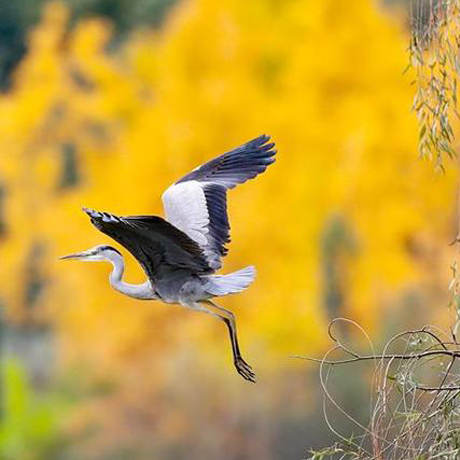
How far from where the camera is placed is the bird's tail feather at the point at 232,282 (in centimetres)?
629

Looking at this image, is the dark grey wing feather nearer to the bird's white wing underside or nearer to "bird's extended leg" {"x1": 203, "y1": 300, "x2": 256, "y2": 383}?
the bird's white wing underside

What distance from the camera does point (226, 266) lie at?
18.9 meters

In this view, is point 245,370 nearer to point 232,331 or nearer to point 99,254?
point 232,331

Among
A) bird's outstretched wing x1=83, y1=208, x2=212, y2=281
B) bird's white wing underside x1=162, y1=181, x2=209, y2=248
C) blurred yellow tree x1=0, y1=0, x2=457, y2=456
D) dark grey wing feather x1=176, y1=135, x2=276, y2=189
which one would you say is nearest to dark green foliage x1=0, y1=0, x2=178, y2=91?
blurred yellow tree x1=0, y1=0, x2=457, y2=456

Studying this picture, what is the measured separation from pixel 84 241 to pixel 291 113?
9.42ft

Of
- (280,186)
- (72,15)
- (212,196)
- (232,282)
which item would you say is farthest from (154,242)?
(72,15)

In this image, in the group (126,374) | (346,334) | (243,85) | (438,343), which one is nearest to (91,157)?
(243,85)

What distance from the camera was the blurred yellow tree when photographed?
64.3 ft

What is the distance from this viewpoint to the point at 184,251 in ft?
21.0

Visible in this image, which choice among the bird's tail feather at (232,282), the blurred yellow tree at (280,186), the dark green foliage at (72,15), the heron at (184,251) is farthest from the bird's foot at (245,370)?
the dark green foliage at (72,15)

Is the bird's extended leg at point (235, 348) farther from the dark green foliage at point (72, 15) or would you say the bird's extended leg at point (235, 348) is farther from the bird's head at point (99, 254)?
the dark green foliage at point (72, 15)

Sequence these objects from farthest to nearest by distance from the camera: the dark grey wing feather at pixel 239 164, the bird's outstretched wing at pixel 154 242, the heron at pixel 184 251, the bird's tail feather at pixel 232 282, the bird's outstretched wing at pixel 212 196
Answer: the dark grey wing feather at pixel 239 164
the bird's outstretched wing at pixel 212 196
the bird's tail feather at pixel 232 282
the heron at pixel 184 251
the bird's outstretched wing at pixel 154 242

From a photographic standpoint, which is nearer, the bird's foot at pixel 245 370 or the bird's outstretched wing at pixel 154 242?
the bird's outstretched wing at pixel 154 242

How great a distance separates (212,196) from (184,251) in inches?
24.4
